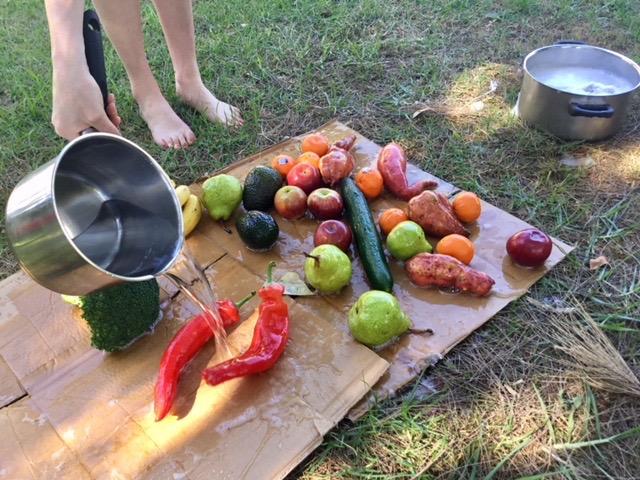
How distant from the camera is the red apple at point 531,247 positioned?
2.18m

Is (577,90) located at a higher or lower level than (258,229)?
higher

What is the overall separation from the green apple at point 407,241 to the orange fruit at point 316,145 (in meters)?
0.74

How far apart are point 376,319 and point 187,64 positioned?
2080 mm

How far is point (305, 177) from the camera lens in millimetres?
2549

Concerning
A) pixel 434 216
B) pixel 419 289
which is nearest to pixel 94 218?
pixel 419 289

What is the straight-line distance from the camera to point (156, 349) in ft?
6.60

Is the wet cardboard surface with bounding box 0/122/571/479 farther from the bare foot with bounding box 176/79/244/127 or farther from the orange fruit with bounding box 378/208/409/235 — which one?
the bare foot with bounding box 176/79/244/127

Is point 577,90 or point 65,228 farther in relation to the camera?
point 577,90

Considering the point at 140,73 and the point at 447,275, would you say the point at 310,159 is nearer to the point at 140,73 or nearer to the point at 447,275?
the point at 447,275

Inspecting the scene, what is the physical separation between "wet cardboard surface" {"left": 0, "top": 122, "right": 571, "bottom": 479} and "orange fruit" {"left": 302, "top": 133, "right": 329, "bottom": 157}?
0.65m

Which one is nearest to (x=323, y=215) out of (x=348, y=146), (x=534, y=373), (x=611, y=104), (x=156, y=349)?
(x=348, y=146)

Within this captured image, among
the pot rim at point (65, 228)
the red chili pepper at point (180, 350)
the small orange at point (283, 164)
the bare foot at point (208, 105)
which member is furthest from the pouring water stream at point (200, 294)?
the bare foot at point (208, 105)

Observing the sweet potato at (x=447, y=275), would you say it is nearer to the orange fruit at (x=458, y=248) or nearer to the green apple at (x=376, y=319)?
the orange fruit at (x=458, y=248)

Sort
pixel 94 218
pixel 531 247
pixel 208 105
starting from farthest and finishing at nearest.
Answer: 1. pixel 208 105
2. pixel 531 247
3. pixel 94 218
